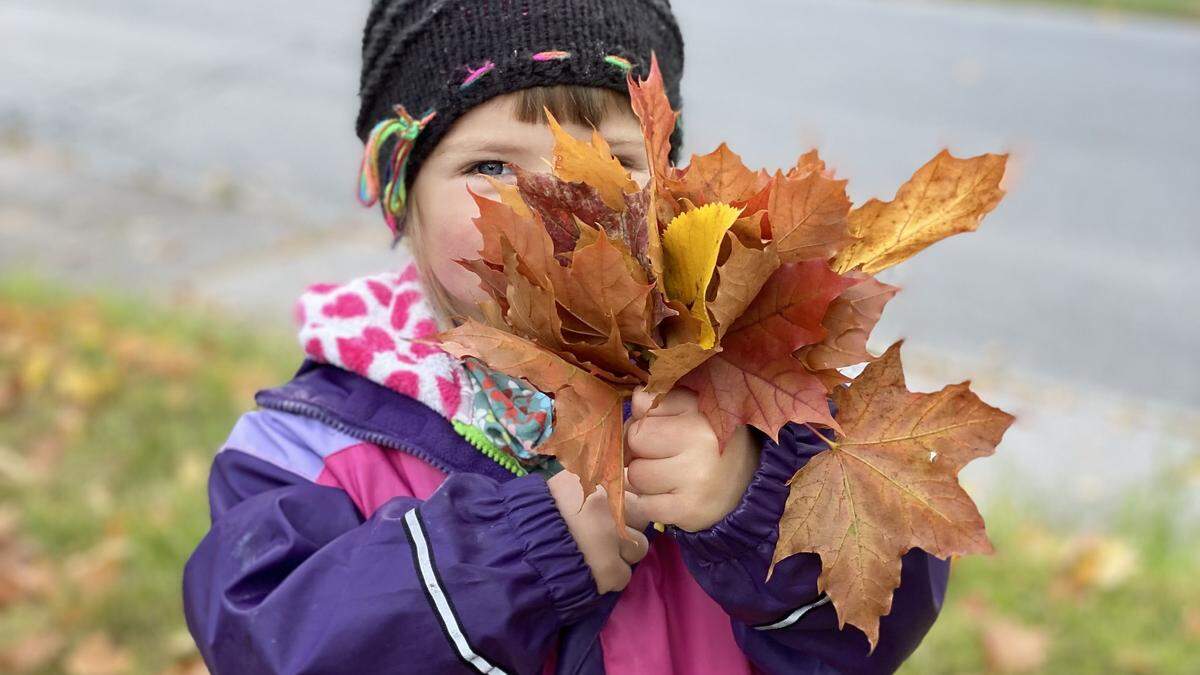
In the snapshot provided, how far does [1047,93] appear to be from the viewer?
7477 mm

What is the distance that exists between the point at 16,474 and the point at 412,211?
189 cm

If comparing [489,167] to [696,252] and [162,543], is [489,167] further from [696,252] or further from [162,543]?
[162,543]

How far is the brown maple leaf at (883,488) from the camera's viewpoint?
1.09 m

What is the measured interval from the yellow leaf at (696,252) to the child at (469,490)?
0.36 feet

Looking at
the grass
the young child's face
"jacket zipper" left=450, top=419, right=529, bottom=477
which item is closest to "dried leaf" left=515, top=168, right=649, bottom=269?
the young child's face

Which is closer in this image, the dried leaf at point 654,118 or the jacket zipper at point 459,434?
the dried leaf at point 654,118

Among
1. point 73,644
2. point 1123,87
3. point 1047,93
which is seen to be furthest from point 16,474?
point 1123,87

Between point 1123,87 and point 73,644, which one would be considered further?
point 1123,87

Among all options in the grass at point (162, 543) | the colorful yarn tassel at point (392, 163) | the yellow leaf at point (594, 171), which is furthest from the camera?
the grass at point (162, 543)

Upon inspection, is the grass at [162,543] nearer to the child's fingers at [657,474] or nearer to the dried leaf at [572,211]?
the child's fingers at [657,474]

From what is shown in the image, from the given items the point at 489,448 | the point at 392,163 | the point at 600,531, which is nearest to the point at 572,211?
the point at 600,531

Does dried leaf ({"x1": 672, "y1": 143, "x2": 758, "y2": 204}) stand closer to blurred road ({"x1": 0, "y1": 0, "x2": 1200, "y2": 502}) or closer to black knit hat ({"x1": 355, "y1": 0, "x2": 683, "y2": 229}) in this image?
black knit hat ({"x1": 355, "y1": 0, "x2": 683, "y2": 229})

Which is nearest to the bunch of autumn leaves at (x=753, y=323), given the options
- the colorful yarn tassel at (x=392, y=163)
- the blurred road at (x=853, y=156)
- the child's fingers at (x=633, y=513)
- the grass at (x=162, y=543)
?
the child's fingers at (x=633, y=513)

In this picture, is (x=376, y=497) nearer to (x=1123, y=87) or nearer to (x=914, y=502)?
(x=914, y=502)
